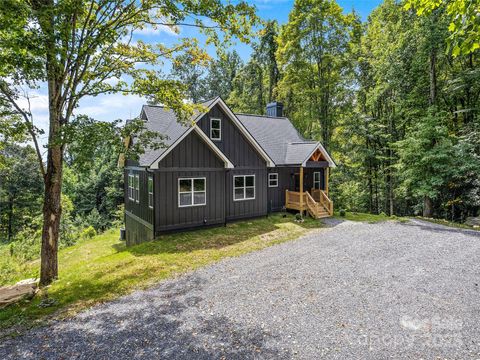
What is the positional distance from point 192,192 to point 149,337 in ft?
27.3

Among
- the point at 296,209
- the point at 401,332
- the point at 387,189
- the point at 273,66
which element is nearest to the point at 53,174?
the point at 401,332

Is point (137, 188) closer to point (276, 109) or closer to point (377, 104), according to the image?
point (276, 109)

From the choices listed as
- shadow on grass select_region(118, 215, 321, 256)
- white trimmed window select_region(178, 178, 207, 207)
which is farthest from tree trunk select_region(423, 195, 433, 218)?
white trimmed window select_region(178, 178, 207, 207)

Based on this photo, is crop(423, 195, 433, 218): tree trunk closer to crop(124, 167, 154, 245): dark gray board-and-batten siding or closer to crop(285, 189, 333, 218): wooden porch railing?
crop(285, 189, 333, 218): wooden porch railing

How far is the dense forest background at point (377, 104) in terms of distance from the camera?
15836 mm

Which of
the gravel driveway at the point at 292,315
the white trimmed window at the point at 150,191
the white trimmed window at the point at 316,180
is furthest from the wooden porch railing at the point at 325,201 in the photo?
the white trimmed window at the point at 150,191

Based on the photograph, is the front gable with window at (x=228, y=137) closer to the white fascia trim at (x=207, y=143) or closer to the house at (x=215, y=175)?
the house at (x=215, y=175)

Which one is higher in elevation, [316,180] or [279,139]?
[279,139]

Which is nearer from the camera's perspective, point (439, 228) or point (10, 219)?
point (439, 228)

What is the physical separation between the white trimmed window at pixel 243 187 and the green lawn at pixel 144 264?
55.3 inches

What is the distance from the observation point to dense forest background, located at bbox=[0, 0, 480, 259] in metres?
15.8

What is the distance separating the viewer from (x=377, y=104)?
22297 mm

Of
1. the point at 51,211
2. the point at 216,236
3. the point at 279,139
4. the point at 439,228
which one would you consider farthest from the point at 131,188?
the point at 439,228

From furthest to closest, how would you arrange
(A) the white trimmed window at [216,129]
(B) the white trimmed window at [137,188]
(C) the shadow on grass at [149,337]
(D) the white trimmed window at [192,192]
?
(B) the white trimmed window at [137,188] → (A) the white trimmed window at [216,129] → (D) the white trimmed window at [192,192] → (C) the shadow on grass at [149,337]
